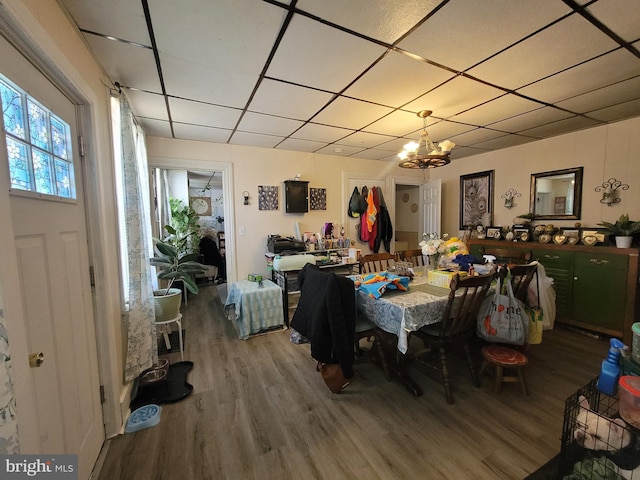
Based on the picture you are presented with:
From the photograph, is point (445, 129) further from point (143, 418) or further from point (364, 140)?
point (143, 418)

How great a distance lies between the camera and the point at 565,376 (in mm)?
2141

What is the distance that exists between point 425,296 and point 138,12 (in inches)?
94.1

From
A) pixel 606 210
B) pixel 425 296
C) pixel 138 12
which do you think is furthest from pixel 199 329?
pixel 606 210

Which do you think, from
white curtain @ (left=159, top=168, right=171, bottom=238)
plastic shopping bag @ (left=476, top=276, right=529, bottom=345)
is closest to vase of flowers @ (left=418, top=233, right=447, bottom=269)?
plastic shopping bag @ (left=476, top=276, right=529, bottom=345)

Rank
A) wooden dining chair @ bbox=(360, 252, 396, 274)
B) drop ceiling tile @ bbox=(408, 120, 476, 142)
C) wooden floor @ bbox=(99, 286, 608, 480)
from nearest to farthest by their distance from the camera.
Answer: wooden floor @ bbox=(99, 286, 608, 480) < wooden dining chair @ bbox=(360, 252, 396, 274) < drop ceiling tile @ bbox=(408, 120, 476, 142)

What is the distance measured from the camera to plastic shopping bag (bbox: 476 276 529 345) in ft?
6.14

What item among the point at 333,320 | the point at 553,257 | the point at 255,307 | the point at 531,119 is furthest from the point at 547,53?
the point at 255,307

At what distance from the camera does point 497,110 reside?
251 centimetres

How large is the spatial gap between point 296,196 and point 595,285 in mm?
3757

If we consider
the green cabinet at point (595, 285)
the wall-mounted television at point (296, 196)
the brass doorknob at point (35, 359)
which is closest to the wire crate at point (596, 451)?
the brass doorknob at point (35, 359)

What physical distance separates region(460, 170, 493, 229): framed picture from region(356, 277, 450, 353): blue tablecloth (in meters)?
2.83

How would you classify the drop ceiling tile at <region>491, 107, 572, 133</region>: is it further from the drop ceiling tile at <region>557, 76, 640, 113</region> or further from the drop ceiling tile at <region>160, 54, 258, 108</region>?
the drop ceiling tile at <region>160, 54, 258, 108</region>

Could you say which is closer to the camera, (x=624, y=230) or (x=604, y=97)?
(x=604, y=97)

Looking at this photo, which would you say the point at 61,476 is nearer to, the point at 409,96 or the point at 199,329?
the point at 199,329
